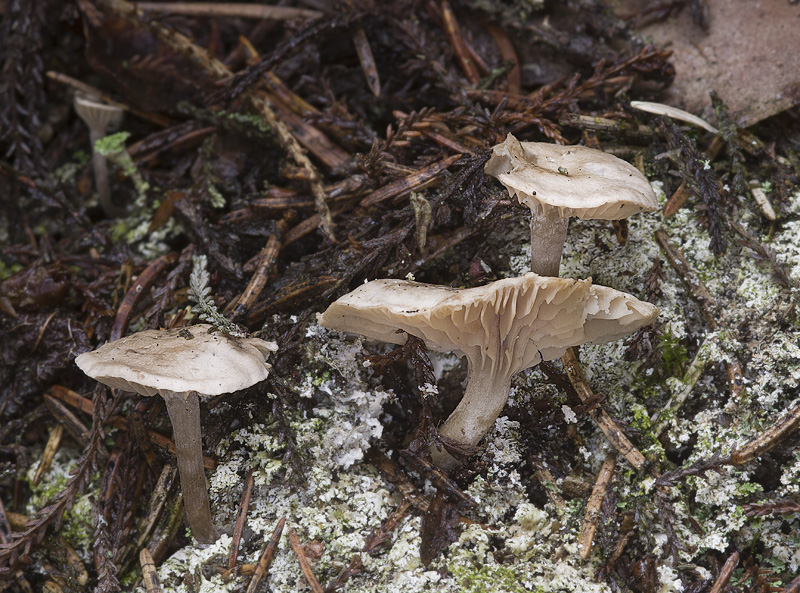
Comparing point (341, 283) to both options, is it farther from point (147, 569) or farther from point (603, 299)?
point (147, 569)

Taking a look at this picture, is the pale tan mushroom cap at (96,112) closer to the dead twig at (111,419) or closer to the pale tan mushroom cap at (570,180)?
the dead twig at (111,419)

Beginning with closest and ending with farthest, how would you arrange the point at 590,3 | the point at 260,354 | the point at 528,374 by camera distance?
the point at 260,354
the point at 528,374
the point at 590,3

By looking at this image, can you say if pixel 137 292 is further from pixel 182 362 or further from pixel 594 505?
pixel 594 505

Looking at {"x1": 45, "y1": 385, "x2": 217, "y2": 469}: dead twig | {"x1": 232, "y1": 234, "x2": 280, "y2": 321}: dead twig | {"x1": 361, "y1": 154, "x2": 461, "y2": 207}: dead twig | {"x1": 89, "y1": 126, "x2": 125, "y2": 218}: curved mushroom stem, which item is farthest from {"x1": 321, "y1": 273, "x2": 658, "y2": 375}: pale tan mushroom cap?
{"x1": 89, "y1": 126, "x2": 125, "y2": 218}: curved mushroom stem

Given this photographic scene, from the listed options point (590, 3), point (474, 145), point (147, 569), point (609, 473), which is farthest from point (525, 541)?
point (590, 3)

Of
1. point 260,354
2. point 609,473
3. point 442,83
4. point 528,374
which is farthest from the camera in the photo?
point 442,83

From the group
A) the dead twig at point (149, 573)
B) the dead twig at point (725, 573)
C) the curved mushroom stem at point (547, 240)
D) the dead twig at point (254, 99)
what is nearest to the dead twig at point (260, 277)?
the dead twig at point (254, 99)
